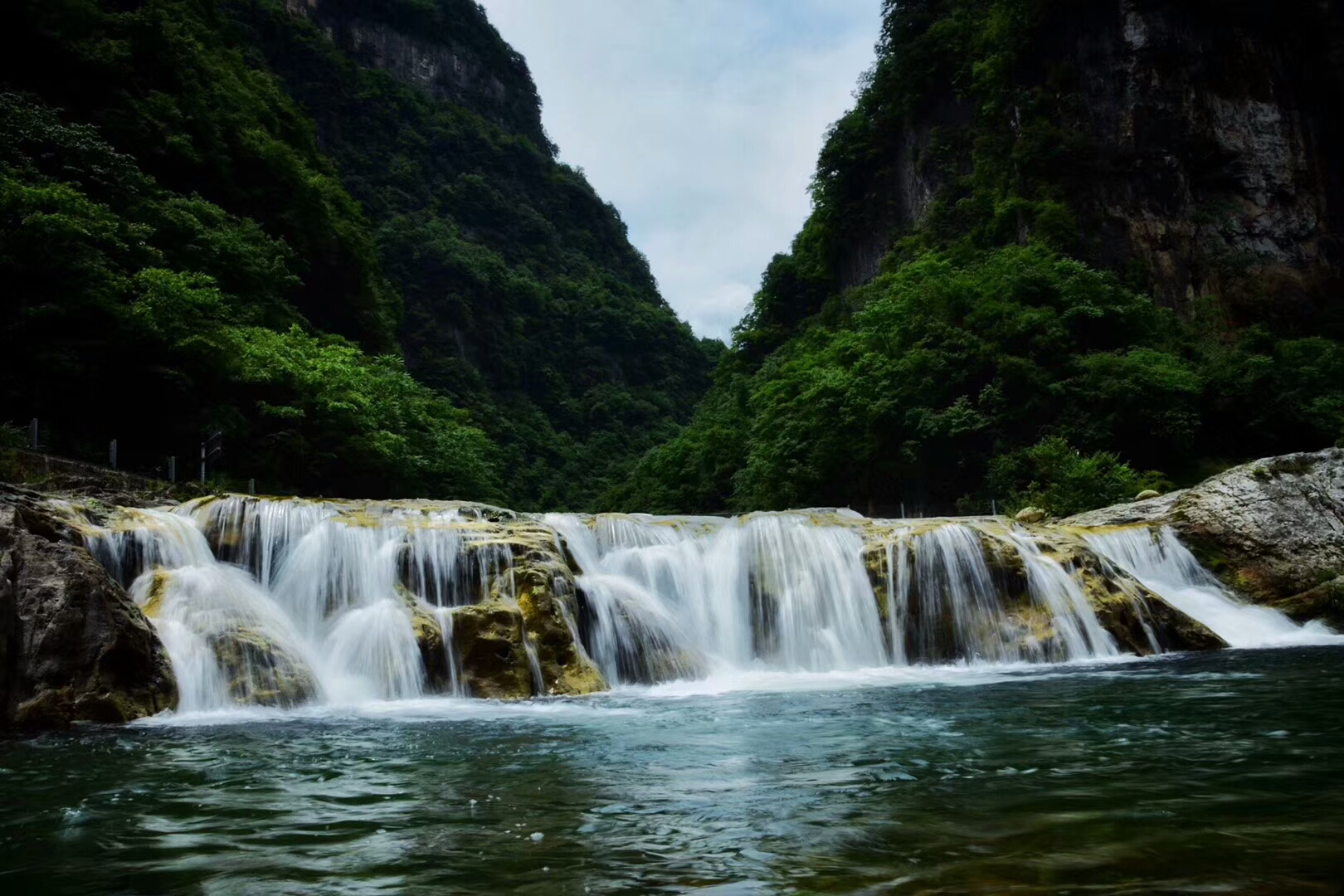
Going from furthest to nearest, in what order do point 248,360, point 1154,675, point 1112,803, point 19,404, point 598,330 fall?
point 598,330 < point 248,360 < point 19,404 < point 1154,675 < point 1112,803

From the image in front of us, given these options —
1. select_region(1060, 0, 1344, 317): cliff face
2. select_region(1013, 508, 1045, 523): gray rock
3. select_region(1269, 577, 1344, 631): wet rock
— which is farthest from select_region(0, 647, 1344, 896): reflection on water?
select_region(1060, 0, 1344, 317): cliff face

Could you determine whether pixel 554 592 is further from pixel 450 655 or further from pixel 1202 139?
pixel 1202 139

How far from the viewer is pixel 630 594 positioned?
45.7 ft

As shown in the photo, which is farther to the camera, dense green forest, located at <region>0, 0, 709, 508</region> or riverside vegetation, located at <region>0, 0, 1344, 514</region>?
riverside vegetation, located at <region>0, 0, 1344, 514</region>

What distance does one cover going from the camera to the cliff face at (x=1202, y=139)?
36.7 m

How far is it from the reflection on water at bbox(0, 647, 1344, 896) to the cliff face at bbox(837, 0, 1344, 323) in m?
32.8

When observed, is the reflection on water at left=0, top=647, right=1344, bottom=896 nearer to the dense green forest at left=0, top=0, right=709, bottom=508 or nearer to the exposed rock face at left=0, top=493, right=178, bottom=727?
the exposed rock face at left=0, top=493, right=178, bottom=727

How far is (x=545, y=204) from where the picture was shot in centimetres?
10819

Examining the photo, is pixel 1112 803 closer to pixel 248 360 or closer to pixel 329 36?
pixel 248 360

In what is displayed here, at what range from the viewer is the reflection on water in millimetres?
3496

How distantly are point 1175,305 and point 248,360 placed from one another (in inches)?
1316

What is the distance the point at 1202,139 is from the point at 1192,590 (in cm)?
2827

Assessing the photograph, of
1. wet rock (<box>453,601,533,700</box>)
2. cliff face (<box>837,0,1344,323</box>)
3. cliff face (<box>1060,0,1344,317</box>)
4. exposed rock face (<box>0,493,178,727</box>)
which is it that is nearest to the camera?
exposed rock face (<box>0,493,178,727</box>)

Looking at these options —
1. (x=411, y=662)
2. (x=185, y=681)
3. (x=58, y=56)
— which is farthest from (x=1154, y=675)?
(x=58, y=56)
